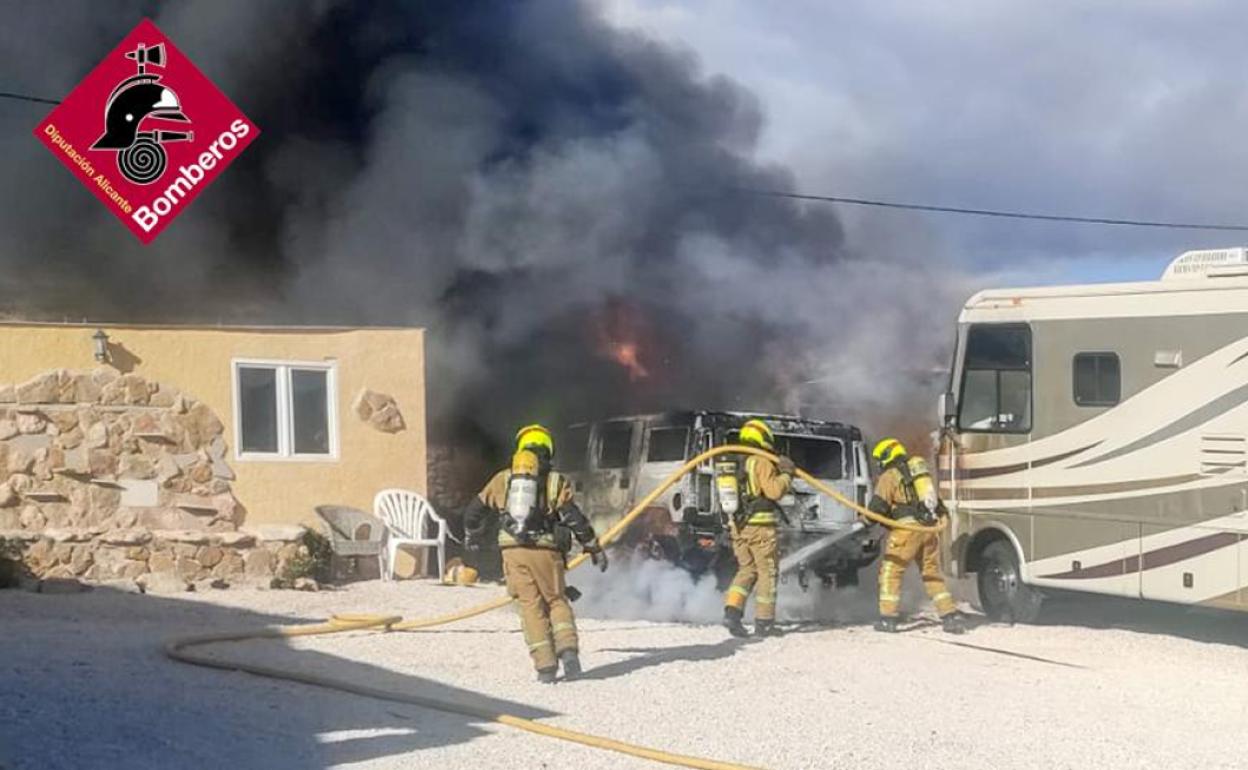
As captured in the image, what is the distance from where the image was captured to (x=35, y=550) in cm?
1229

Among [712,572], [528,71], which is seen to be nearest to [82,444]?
[712,572]

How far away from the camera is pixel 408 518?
46.2ft

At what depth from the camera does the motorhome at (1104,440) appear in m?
10.3

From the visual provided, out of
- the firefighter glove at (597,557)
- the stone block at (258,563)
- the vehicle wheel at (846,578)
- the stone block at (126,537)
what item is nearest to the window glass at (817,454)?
the vehicle wheel at (846,578)

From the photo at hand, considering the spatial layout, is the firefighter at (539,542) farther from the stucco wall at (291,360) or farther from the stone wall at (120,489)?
the stucco wall at (291,360)

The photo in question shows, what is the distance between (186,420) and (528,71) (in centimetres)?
829

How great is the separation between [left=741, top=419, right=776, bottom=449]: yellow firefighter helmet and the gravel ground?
151 cm

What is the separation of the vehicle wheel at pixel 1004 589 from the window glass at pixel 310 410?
21.5ft

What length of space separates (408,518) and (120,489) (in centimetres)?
282

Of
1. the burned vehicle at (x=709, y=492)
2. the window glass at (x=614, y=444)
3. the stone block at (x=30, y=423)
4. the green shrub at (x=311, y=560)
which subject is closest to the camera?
the burned vehicle at (x=709, y=492)

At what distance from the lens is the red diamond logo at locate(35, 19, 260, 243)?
16234 millimetres

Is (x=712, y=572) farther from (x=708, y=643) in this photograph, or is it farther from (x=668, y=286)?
(x=668, y=286)

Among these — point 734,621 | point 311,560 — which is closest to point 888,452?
point 734,621

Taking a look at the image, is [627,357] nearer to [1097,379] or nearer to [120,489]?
[120,489]
